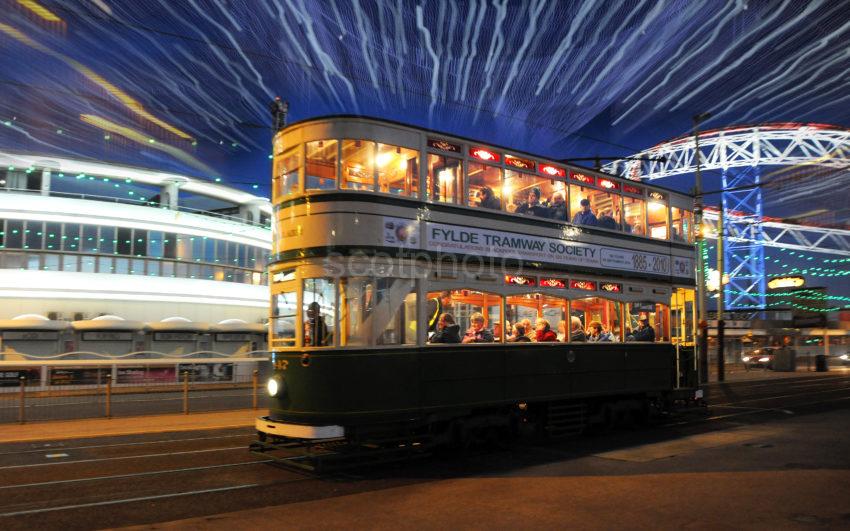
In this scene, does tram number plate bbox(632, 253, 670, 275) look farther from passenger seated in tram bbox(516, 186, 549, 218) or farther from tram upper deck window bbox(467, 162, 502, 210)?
tram upper deck window bbox(467, 162, 502, 210)

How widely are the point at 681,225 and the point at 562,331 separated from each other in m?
4.88

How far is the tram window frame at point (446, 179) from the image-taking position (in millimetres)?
9945

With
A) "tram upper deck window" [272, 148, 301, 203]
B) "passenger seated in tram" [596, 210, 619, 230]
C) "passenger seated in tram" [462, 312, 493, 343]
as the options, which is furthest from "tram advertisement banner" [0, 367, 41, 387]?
"passenger seated in tram" [596, 210, 619, 230]

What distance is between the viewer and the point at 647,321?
527 inches

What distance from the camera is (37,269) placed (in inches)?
1112

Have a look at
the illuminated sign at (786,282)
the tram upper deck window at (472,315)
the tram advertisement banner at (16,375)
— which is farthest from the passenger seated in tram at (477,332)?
the illuminated sign at (786,282)

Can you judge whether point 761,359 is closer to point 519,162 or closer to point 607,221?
point 607,221

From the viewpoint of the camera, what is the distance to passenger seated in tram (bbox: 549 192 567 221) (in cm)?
1160

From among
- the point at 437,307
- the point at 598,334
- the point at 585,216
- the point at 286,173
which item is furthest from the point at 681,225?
the point at 286,173

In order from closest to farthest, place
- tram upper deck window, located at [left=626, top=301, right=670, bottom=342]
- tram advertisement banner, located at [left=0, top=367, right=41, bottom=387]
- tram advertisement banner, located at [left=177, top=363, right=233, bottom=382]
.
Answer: tram upper deck window, located at [left=626, top=301, right=670, bottom=342] → tram advertisement banner, located at [left=0, top=367, right=41, bottom=387] → tram advertisement banner, located at [left=177, top=363, right=233, bottom=382]

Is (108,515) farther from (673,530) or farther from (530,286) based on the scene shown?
(530,286)

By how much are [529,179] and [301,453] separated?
594cm

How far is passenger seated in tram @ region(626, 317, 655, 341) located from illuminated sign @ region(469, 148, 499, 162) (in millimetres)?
4840

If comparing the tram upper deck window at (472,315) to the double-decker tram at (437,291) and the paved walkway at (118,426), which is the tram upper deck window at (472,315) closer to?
the double-decker tram at (437,291)
